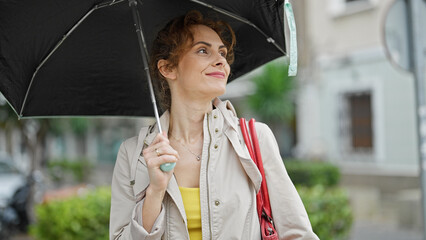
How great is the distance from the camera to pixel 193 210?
2.04m

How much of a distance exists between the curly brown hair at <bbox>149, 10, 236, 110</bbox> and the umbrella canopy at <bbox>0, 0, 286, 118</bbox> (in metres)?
0.12

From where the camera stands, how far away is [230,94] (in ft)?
66.3

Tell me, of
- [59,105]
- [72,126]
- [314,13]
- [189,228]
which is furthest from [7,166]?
[189,228]

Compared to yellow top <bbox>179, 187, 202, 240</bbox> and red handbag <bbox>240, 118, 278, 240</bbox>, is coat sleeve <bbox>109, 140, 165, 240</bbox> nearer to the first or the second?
yellow top <bbox>179, 187, 202, 240</bbox>

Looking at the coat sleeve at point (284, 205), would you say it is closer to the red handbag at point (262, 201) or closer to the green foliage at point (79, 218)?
the red handbag at point (262, 201)

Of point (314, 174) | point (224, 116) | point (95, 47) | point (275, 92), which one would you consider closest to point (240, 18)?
point (224, 116)

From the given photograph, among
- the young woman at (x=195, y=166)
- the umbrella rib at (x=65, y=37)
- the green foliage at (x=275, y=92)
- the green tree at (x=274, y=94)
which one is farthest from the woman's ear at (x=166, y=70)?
the green foliage at (x=275, y=92)

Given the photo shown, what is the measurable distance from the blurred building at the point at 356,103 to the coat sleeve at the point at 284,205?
357 inches

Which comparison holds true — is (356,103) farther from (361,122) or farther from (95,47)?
(95,47)

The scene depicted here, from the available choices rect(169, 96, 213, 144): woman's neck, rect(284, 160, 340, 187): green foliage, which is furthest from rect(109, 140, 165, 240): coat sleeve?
rect(284, 160, 340, 187): green foliage

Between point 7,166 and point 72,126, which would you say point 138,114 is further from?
point 72,126

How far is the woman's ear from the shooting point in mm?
2230

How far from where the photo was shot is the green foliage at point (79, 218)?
560cm

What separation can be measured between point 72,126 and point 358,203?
8609 mm
